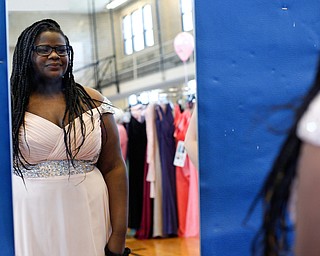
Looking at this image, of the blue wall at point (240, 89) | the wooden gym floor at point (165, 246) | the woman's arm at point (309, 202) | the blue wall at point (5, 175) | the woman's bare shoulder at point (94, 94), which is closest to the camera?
the woman's arm at point (309, 202)

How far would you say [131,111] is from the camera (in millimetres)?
2502

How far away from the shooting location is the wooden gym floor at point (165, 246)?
2.36m

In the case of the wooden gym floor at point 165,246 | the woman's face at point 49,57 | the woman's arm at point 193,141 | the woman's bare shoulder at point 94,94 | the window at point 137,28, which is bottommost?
the wooden gym floor at point 165,246

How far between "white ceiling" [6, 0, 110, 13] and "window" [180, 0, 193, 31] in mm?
295

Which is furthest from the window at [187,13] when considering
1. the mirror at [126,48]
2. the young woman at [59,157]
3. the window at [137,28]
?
the young woman at [59,157]

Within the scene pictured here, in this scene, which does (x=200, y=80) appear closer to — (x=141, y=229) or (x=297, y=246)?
(x=141, y=229)

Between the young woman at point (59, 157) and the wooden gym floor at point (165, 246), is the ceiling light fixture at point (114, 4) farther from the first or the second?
the wooden gym floor at point (165, 246)

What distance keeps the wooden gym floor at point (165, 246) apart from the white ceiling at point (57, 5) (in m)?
0.84

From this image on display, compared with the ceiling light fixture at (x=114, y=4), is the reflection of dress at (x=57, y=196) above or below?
below

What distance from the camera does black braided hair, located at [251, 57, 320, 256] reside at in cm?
84

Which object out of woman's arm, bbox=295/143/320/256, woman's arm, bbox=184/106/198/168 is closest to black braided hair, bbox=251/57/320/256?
woman's arm, bbox=295/143/320/256

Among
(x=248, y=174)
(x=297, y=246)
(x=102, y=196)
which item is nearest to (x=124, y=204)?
(x=102, y=196)

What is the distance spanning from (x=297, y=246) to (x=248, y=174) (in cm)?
147

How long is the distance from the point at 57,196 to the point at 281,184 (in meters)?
1.28
